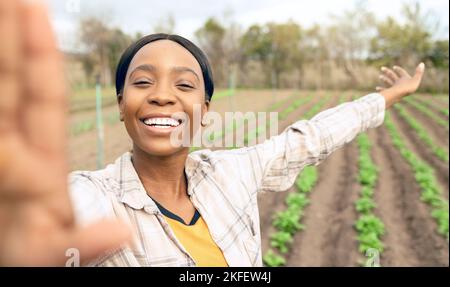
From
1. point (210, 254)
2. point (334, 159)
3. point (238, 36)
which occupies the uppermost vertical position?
point (238, 36)

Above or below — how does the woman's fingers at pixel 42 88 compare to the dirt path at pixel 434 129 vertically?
below

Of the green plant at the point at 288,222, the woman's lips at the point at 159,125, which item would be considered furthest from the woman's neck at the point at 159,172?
the green plant at the point at 288,222

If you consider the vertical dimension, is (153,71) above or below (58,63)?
above

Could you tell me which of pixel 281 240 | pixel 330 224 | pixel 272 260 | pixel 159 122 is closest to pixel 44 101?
pixel 159 122

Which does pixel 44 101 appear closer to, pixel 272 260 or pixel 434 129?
pixel 272 260

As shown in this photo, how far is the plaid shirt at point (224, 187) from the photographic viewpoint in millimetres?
1019

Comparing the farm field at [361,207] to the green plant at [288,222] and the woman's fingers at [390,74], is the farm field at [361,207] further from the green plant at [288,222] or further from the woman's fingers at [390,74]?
the woman's fingers at [390,74]

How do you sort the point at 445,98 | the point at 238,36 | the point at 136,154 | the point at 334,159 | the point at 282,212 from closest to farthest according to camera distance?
the point at 136,154, the point at 282,212, the point at 334,159, the point at 445,98, the point at 238,36

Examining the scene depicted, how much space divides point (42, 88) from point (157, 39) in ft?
2.30

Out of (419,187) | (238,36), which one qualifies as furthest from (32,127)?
(238,36)

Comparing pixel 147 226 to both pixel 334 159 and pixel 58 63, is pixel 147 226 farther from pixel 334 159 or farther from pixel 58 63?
pixel 334 159

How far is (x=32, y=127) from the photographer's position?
436 millimetres

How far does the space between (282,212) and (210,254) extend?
4.92 metres

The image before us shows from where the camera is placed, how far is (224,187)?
1277mm
